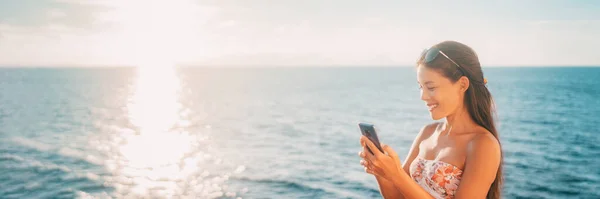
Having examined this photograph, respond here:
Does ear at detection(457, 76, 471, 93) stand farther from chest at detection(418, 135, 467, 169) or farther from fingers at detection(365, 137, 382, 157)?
fingers at detection(365, 137, 382, 157)

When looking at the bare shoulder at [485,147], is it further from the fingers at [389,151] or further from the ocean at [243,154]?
the ocean at [243,154]

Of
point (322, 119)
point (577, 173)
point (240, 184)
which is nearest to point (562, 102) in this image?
point (322, 119)

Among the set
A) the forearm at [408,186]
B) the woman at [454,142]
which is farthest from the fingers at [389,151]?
the forearm at [408,186]

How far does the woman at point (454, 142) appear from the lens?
3320 millimetres

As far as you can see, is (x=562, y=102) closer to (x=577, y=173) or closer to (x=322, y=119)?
(x=322, y=119)

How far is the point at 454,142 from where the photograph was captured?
3.65 metres

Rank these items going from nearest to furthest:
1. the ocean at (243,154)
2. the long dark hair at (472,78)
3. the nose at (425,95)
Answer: the long dark hair at (472,78) → the nose at (425,95) → the ocean at (243,154)

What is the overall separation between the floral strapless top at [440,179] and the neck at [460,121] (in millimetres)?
294

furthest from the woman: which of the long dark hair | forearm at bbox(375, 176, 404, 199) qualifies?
forearm at bbox(375, 176, 404, 199)

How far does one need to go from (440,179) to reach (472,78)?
0.76 meters

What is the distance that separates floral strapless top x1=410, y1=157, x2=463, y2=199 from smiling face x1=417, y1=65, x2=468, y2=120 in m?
0.36

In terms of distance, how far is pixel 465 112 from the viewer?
3.70 metres

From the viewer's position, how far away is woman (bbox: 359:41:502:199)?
332 centimetres

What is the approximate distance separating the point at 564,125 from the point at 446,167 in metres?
59.6
